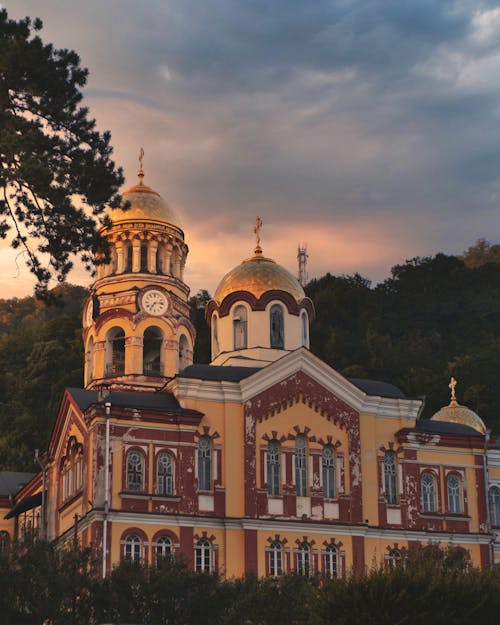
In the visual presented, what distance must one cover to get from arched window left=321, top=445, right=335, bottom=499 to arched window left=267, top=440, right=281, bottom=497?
1.69 meters

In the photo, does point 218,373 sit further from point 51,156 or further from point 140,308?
point 51,156

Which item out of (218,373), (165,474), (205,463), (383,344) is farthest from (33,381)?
(165,474)

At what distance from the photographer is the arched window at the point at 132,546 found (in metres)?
39.2

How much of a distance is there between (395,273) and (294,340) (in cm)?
5094

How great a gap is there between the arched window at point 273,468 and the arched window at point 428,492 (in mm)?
5570

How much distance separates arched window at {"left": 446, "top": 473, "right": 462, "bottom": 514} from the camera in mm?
44594

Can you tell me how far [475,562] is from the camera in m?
44.0

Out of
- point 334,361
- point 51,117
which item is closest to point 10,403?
point 334,361

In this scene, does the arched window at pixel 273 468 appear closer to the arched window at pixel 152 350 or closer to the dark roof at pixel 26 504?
the arched window at pixel 152 350

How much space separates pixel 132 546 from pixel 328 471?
25.0 feet

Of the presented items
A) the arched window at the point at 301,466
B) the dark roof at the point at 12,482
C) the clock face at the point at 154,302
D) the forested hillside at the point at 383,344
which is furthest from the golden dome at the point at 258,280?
the forested hillside at the point at 383,344

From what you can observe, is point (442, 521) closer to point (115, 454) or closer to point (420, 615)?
point (115, 454)

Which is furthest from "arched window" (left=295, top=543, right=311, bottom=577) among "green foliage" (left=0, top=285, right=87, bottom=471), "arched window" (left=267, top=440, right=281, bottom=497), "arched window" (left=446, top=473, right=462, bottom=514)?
"green foliage" (left=0, top=285, right=87, bottom=471)

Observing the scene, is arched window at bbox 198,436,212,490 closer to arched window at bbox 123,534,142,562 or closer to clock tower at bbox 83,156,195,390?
arched window at bbox 123,534,142,562
